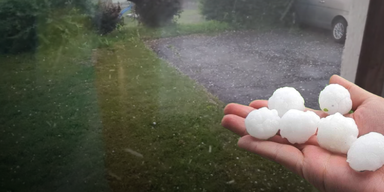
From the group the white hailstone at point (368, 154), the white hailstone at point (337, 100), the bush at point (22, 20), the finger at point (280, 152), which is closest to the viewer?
the white hailstone at point (368, 154)

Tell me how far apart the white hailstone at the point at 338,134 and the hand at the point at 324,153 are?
23 millimetres

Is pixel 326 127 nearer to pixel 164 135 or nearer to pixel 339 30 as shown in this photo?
pixel 164 135

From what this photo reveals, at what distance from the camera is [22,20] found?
1293mm

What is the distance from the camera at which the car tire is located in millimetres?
1618

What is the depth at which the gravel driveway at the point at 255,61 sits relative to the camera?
155cm

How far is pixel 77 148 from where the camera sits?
4.56 ft

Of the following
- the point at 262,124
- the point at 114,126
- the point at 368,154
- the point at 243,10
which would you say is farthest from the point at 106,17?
the point at 368,154

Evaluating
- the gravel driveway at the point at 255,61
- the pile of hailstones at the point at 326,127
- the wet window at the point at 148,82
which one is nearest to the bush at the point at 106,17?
the wet window at the point at 148,82

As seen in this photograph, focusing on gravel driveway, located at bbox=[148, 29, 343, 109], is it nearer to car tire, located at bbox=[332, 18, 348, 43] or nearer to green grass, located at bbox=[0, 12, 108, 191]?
car tire, located at bbox=[332, 18, 348, 43]

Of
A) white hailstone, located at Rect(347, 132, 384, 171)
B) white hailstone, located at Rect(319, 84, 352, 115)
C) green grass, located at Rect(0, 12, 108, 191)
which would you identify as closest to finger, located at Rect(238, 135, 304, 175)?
white hailstone, located at Rect(347, 132, 384, 171)

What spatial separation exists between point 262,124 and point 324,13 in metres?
0.82

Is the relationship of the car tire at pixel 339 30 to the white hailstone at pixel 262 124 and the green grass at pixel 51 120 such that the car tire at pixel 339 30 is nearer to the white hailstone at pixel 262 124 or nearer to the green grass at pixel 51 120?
the white hailstone at pixel 262 124

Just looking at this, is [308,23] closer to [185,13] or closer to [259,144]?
[185,13]

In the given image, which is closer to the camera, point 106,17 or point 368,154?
point 368,154
